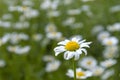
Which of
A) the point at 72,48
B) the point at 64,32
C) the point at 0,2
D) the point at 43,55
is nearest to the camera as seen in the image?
the point at 72,48

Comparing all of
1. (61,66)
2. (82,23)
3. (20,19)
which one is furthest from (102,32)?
(20,19)

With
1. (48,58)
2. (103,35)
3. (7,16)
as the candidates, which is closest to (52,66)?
(48,58)

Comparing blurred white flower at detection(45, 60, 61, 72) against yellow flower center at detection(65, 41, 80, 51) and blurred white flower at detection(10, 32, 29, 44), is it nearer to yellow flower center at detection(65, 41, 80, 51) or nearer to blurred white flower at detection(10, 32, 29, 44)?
blurred white flower at detection(10, 32, 29, 44)

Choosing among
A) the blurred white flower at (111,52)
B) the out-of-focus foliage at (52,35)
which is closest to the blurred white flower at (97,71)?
the out-of-focus foliage at (52,35)

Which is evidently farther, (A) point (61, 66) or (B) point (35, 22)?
(B) point (35, 22)

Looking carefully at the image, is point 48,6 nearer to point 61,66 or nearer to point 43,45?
point 43,45

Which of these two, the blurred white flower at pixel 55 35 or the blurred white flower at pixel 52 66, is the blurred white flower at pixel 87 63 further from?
the blurred white flower at pixel 55 35
